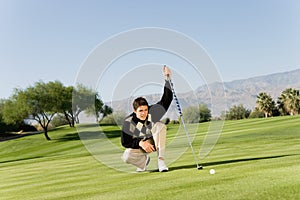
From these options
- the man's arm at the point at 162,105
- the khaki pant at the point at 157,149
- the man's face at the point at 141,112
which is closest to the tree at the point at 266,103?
the man's arm at the point at 162,105

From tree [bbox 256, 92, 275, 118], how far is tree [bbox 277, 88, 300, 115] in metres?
1.80

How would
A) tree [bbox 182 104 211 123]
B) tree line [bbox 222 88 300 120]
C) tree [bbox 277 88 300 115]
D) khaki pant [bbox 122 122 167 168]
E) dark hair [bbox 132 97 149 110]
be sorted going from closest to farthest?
dark hair [bbox 132 97 149 110] → khaki pant [bbox 122 122 167 168] → tree [bbox 182 104 211 123] → tree [bbox 277 88 300 115] → tree line [bbox 222 88 300 120]

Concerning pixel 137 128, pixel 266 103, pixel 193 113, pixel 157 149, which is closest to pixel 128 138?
pixel 137 128

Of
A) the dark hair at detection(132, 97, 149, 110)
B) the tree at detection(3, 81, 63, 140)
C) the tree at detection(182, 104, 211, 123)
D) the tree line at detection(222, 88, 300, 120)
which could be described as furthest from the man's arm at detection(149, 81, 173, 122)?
the tree line at detection(222, 88, 300, 120)

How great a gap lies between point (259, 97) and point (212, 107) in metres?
78.6

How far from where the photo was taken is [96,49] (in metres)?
9.00

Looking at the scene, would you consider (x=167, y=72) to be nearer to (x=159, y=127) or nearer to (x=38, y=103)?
(x=159, y=127)

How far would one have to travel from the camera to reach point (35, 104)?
55.8 metres

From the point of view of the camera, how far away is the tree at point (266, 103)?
8412cm

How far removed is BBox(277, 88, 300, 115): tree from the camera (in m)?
80.0

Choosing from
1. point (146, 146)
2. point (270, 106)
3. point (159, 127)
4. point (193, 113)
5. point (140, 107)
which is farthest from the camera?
point (270, 106)

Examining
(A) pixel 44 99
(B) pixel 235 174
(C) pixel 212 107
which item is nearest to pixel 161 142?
(C) pixel 212 107

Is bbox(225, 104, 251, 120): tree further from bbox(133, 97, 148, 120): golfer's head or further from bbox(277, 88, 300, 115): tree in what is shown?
bbox(133, 97, 148, 120): golfer's head

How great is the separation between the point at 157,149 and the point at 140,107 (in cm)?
113
